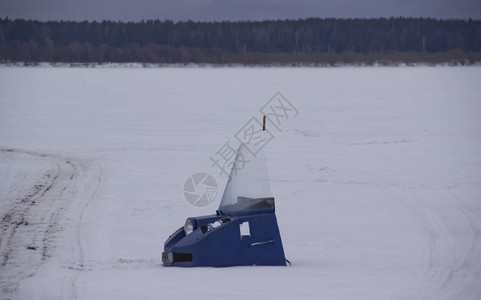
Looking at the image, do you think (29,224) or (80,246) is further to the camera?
(29,224)

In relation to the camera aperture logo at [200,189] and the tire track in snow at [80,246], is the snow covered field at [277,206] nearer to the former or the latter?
Answer: the tire track in snow at [80,246]

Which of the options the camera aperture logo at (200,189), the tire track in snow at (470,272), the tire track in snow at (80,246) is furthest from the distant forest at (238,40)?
the tire track in snow at (470,272)

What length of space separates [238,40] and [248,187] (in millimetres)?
147869

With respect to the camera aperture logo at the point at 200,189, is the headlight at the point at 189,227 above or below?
above

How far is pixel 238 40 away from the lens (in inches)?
6019

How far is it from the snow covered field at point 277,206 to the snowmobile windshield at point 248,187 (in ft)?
2.25

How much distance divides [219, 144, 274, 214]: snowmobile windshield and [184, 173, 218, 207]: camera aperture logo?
3888 mm

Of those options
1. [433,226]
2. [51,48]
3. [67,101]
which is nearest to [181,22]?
[51,48]

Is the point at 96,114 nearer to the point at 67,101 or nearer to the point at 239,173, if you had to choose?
the point at 67,101

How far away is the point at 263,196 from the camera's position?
7051 mm

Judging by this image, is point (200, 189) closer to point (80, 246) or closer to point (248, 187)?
point (80, 246)

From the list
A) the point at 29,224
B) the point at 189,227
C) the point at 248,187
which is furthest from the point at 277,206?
the point at 189,227

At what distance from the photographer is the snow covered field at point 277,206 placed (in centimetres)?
627

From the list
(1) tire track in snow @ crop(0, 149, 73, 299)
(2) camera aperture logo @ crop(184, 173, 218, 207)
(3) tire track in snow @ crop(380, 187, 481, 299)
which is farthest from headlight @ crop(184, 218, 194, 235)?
(2) camera aperture logo @ crop(184, 173, 218, 207)
